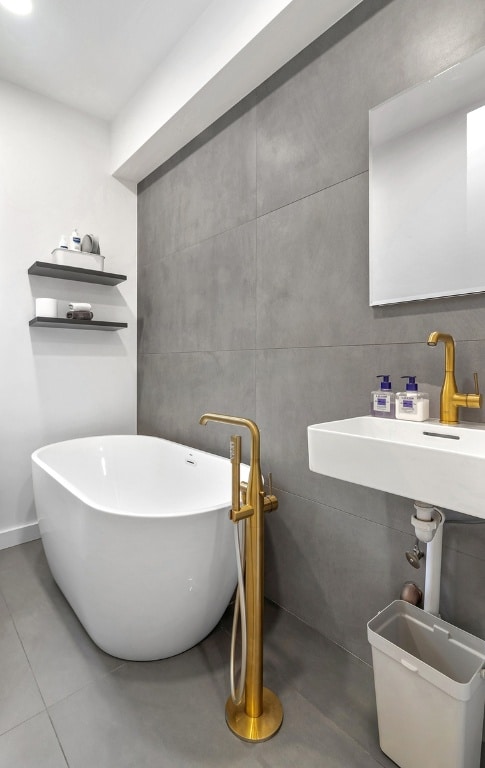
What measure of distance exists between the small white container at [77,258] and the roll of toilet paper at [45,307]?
0.27 meters

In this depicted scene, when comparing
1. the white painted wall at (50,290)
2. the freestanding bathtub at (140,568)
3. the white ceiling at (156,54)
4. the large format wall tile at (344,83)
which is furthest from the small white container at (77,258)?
the freestanding bathtub at (140,568)

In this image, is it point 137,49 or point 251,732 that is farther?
point 137,49

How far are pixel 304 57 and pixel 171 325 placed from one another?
5.09 feet

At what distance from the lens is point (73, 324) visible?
2520 millimetres

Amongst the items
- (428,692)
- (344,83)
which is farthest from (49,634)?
(344,83)

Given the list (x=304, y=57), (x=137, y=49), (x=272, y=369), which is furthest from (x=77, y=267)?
(x=304, y=57)

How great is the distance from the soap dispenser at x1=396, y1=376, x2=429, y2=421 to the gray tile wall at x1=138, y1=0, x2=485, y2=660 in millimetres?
72

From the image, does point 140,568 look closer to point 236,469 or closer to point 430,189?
point 236,469

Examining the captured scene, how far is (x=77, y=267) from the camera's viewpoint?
8.25 ft

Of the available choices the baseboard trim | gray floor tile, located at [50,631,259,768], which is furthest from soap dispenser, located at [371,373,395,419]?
the baseboard trim

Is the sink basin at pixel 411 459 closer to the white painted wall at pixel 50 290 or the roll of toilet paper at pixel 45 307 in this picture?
the roll of toilet paper at pixel 45 307

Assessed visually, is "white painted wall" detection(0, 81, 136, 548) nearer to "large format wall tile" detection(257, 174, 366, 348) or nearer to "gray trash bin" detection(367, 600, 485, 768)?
"large format wall tile" detection(257, 174, 366, 348)

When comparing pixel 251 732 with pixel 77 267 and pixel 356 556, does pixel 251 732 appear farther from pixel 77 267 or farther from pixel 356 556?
pixel 77 267

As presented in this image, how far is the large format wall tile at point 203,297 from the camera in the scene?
199 cm
